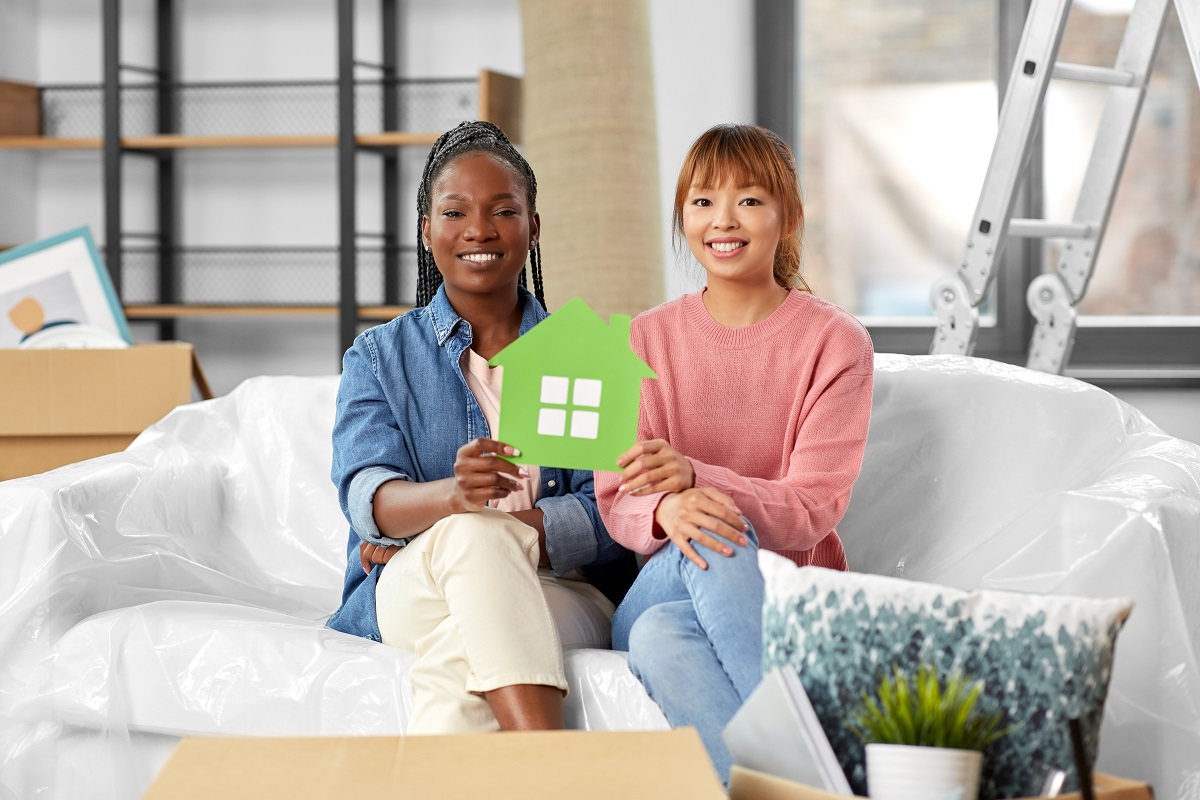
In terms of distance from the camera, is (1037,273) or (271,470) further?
(1037,273)

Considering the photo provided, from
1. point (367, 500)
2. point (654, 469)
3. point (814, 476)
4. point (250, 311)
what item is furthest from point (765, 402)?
point (250, 311)

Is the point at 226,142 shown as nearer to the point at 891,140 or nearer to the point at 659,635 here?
the point at 891,140

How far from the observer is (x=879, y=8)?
9.66ft

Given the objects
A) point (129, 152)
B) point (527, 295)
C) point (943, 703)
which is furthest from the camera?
point (129, 152)

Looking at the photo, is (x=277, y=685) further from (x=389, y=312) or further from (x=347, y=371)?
(x=389, y=312)

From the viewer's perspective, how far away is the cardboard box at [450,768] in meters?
0.72

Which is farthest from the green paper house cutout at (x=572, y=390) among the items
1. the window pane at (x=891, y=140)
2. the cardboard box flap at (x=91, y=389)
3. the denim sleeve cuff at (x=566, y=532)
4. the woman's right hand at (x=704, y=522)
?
the window pane at (x=891, y=140)

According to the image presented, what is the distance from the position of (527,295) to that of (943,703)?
79 centimetres

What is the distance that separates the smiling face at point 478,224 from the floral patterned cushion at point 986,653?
23.9 inches

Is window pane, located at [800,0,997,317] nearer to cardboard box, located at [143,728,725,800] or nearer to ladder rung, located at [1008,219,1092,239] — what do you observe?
ladder rung, located at [1008,219,1092,239]

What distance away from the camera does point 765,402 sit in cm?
132

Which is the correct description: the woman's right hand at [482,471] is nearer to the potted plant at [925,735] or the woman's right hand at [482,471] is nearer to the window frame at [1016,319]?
the potted plant at [925,735]

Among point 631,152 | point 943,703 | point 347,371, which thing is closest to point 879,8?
point 631,152

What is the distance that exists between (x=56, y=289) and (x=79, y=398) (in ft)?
0.94
